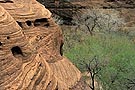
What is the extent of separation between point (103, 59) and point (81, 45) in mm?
4082

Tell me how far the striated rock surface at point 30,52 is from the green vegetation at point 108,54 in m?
5.86

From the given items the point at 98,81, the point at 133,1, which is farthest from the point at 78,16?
the point at 98,81

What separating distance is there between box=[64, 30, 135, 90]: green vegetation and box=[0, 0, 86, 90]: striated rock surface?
19.2ft

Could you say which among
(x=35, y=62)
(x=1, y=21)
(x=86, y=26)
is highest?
(x=1, y=21)

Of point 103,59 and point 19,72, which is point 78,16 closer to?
point 103,59

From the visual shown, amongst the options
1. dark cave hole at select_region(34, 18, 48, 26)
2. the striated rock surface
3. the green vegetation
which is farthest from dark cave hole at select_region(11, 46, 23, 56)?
the green vegetation

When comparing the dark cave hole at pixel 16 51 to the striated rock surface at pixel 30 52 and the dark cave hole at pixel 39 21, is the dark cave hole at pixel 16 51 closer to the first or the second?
the striated rock surface at pixel 30 52

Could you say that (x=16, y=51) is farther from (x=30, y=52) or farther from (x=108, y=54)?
(x=108, y=54)

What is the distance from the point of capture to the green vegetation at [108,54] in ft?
70.6

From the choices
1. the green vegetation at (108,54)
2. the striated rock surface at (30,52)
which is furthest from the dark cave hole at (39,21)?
the green vegetation at (108,54)

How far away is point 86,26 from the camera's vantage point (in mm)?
32844

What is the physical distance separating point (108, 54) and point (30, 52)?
15678 mm

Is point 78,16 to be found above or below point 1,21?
below

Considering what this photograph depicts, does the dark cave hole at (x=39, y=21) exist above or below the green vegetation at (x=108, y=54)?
above
